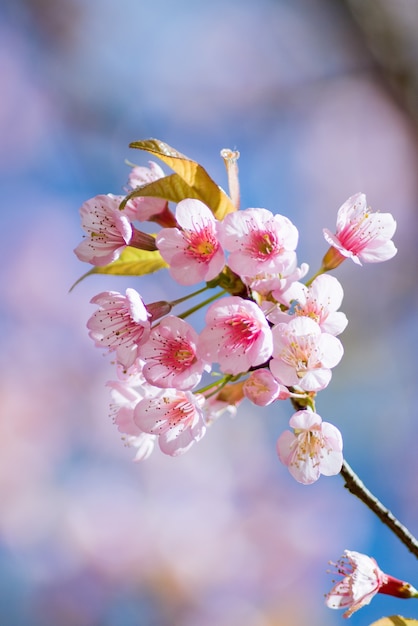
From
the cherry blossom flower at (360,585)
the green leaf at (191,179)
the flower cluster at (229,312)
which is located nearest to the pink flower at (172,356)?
the flower cluster at (229,312)

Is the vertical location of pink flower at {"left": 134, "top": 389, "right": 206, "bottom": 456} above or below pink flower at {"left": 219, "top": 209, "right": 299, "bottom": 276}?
below

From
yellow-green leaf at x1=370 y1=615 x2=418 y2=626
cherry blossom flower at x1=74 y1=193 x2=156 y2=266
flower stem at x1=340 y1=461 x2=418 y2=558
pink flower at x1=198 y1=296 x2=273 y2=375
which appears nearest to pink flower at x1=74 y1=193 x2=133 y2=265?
cherry blossom flower at x1=74 y1=193 x2=156 y2=266

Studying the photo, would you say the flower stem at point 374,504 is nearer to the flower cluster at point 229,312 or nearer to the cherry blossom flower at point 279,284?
the flower cluster at point 229,312

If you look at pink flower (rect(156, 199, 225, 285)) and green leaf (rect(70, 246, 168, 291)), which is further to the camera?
green leaf (rect(70, 246, 168, 291))

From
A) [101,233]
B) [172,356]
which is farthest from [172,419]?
[101,233]

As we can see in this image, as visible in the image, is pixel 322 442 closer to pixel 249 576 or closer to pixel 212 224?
pixel 212 224

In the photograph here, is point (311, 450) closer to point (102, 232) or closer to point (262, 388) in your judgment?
point (262, 388)

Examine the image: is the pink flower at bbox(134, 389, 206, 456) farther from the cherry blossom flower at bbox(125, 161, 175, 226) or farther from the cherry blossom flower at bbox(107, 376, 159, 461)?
the cherry blossom flower at bbox(125, 161, 175, 226)
